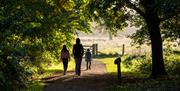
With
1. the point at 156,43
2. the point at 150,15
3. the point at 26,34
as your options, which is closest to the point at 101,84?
the point at 156,43

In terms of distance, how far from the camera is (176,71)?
93.2 ft

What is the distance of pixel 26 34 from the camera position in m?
17.8

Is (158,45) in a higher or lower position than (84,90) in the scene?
higher

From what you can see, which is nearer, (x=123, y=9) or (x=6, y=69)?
(x=6, y=69)

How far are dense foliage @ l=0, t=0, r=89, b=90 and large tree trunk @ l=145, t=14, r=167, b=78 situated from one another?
172 inches

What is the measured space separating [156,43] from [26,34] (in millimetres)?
8589

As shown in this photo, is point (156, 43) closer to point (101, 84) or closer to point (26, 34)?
point (101, 84)

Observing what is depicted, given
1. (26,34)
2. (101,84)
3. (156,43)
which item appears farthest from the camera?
(156,43)

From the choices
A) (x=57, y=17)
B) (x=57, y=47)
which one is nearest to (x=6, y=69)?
(x=57, y=17)

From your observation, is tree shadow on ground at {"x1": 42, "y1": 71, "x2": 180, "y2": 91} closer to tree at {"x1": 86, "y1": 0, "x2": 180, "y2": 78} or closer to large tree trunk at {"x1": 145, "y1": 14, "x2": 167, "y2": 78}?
large tree trunk at {"x1": 145, "y1": 14, "x2": 167, "y2": 78}

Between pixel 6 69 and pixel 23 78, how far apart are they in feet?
3.86

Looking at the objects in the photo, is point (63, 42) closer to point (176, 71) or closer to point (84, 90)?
point (176, 71)

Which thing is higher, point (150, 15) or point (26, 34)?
point (150, 15)

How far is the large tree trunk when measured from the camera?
23906 millimetres
